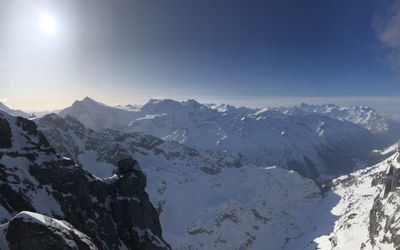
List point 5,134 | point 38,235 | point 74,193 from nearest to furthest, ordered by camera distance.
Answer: point 38,235, point 5,134, point 74,193

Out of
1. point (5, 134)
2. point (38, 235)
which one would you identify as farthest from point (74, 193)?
point (38, 235)

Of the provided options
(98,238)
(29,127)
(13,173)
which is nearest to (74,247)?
(98,238)

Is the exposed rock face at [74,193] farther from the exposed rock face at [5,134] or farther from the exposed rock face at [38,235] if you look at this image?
the exposed rock face at [38,235]

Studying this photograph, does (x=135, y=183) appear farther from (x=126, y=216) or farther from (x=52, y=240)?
(x=52, y=240)

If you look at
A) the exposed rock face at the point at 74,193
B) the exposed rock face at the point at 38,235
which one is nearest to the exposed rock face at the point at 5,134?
the exposed rock face at the point at 74,193

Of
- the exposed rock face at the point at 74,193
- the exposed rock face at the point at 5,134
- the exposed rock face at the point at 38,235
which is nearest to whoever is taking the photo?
the exposed rock face at the point at 38,235

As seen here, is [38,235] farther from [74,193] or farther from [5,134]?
[5,134]

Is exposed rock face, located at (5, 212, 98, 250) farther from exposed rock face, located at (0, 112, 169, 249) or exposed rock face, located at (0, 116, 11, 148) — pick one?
exposed rock face, located at (0, 116, 11, 148)

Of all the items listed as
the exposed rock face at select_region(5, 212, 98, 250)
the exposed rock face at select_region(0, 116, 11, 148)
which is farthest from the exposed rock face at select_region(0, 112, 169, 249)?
the exposed rock face at select_region(5, 212, 98, 250)
